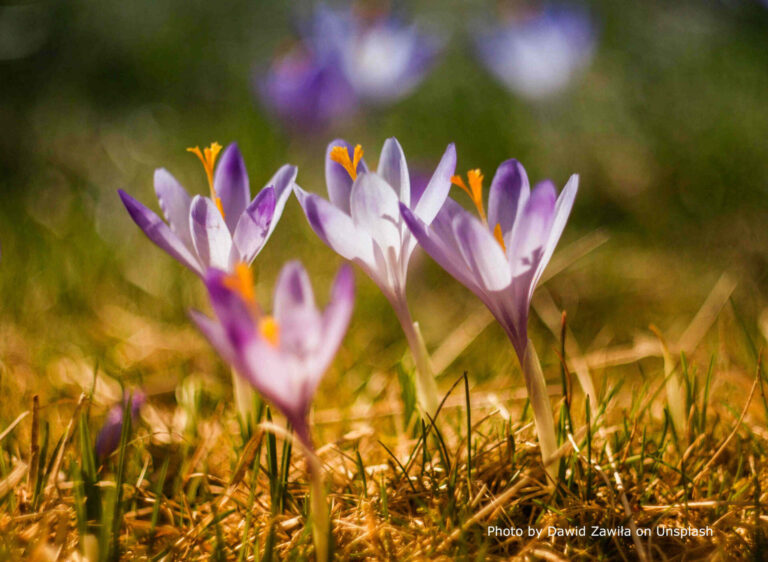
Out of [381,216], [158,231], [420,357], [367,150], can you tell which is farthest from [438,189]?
[367,150]

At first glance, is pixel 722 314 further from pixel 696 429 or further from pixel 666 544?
pixel 666 544

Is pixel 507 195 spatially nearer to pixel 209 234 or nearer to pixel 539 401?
pixel 539 401

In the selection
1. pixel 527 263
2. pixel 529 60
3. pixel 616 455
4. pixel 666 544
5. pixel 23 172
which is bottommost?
pixel 666 544

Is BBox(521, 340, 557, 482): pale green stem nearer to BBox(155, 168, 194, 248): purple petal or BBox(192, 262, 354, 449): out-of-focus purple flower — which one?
BBox(192, 262, 354, 449): out-of-focus purple flower

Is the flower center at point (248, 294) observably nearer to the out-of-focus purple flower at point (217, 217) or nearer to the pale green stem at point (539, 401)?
the out-of-focus purple flower at point (217, 217)

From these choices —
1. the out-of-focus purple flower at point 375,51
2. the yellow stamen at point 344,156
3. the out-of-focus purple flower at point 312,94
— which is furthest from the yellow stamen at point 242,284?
the out-of-focus purple flower at point 375,51

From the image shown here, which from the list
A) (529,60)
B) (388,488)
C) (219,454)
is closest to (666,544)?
(388,488)

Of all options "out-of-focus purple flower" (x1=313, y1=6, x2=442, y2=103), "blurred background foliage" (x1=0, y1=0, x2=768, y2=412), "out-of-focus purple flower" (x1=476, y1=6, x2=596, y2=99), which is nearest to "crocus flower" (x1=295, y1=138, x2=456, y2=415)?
"blurred background foliage" (x1=0, y1=0, x2=768, y2=412)
